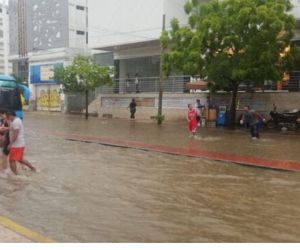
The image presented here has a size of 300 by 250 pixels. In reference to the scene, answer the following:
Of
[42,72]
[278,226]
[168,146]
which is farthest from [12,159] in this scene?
[42,72]

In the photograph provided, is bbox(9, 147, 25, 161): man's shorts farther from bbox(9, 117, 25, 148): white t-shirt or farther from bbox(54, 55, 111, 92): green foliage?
bbox(54, 55, 111, 92): green foliage

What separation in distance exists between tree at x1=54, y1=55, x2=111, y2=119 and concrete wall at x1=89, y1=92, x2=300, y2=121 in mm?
2496

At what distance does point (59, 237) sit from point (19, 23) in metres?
51.1

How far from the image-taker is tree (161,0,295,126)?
74.3 ft

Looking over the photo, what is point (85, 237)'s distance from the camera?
642 cm

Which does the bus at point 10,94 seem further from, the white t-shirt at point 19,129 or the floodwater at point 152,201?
the white t-shirt at point 19,129

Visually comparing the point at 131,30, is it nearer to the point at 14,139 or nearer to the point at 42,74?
the point at 42,74

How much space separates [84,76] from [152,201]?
2697 cm

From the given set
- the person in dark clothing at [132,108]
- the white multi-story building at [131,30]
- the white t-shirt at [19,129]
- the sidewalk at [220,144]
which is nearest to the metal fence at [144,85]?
the white multi-story building at [131,30]

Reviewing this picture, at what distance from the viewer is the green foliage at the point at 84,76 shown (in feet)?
115

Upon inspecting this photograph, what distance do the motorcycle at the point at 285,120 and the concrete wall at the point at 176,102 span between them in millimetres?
1733

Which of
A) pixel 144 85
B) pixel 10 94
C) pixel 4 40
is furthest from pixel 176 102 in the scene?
pixel 4 40

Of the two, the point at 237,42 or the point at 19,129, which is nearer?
the point at 19,129

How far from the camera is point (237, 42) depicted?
76.2 feet
